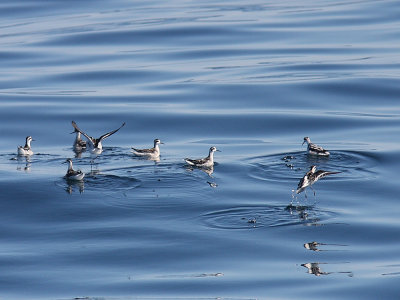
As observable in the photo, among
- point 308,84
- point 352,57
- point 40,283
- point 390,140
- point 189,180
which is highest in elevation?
point 352,57

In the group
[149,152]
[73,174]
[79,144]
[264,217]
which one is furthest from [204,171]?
[79,144]

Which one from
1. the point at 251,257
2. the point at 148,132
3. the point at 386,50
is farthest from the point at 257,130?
the point at 386,50

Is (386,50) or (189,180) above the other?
(386,50)

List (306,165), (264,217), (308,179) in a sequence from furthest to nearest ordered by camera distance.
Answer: (306,165), (308,179), (264,217)

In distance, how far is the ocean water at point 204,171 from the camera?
18.5 meters

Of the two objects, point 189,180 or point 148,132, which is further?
point 148,132

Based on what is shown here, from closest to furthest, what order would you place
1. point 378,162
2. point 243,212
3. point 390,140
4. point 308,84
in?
point 243,212 < point 378,162 < point 390,140 < point 308,84

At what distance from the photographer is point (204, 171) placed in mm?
26156

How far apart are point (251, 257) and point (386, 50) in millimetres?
34086

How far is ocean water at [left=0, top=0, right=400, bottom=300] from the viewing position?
1853cm

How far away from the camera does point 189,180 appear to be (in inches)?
989

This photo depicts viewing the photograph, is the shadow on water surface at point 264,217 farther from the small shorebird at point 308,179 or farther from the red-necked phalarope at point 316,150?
the red-necked phalarope at point 316,150

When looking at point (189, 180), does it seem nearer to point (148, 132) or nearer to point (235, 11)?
point (148, 132)

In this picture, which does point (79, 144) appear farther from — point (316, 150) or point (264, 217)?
point (264, 217)
